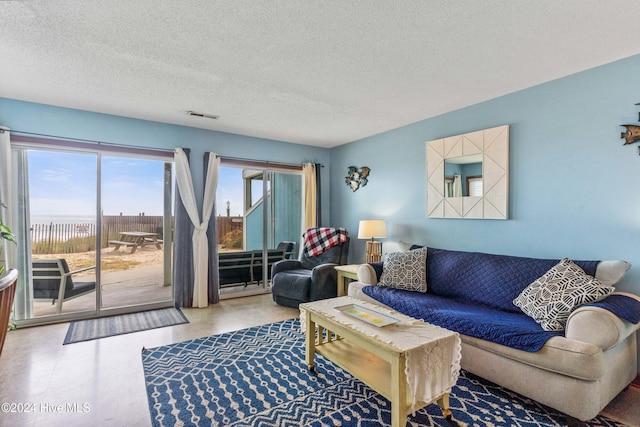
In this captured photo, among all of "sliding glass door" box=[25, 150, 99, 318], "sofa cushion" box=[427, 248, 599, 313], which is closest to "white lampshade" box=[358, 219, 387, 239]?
"sofa cushion" box=[427, 248, 599, 313]

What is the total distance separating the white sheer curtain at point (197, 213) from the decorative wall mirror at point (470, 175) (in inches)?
115

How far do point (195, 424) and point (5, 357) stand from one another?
2.13m

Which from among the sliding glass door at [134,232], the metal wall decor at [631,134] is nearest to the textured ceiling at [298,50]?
the metal wall decor at [631,134]

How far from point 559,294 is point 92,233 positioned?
4.75 meters

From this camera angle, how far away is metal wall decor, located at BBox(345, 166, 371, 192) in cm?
485

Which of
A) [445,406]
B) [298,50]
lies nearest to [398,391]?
[445,406]

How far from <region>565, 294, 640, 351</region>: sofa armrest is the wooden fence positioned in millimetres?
4470

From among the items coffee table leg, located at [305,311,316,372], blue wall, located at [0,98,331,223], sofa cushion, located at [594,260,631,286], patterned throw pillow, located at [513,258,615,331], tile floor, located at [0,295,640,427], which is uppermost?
blue wall, located at [0,98,331,223]

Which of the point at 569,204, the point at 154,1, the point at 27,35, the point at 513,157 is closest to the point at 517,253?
the point at 569,204

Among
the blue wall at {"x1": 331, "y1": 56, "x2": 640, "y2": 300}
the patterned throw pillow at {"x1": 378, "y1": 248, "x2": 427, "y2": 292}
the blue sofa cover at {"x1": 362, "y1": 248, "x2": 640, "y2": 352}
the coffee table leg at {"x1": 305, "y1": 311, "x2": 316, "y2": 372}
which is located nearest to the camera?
the blue sofa cover at {"x1": 362, "y1": 248, "x2": 640, "y2": 352}

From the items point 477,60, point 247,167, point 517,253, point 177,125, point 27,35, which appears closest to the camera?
point 27,35

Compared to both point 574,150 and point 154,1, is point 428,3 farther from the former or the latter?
point 574,150

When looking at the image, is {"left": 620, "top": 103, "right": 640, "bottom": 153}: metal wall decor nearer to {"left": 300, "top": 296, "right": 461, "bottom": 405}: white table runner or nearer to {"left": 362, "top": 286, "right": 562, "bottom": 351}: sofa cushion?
{"left": 362, "top": 286, "right": 562, "bottom": 351}: sofa cushion

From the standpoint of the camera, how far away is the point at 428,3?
70.1 inches
